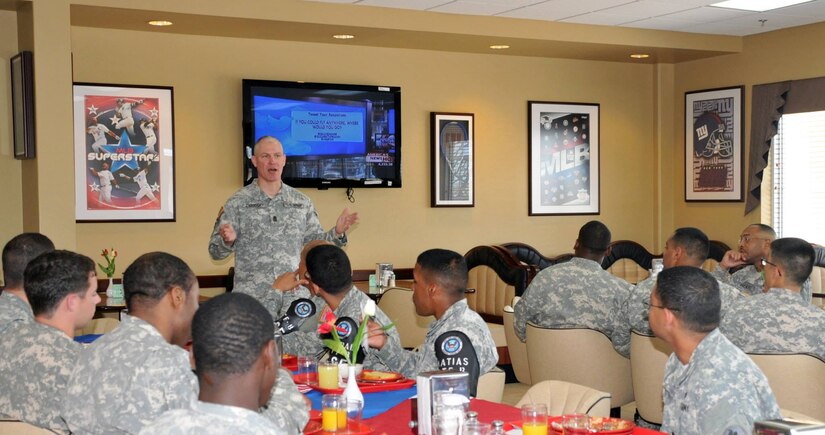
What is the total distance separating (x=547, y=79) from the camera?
998cm

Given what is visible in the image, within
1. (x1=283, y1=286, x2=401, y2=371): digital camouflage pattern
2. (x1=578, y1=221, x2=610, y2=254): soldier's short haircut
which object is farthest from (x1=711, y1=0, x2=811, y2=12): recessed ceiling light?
(x1=283, y1=286, x2=401, y2=371): digital camouflage pattern

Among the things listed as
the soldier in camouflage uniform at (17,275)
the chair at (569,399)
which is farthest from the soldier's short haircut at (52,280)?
the chair at (569,399)

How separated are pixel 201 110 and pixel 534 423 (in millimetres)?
6000

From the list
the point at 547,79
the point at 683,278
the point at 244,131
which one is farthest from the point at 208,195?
the point at 683,278

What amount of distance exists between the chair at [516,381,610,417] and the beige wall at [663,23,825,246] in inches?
246

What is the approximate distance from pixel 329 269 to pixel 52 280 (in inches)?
51.8

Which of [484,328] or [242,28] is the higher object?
[242,28]

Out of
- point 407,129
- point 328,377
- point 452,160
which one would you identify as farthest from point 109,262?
point 328,377

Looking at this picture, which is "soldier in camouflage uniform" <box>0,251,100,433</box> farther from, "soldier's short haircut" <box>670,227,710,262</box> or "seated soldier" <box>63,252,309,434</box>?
"soldier's short haircut" <box>670,227,710,262</box>

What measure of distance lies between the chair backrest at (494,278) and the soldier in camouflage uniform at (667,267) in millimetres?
2697

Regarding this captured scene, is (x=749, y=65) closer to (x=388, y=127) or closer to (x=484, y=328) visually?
(x=388, y=127)

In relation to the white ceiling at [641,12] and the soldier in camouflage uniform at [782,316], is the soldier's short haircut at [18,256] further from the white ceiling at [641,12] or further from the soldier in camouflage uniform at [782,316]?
the white ceiling at [641,12]

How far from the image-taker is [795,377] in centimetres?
439

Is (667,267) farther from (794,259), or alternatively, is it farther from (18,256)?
(18,256)
